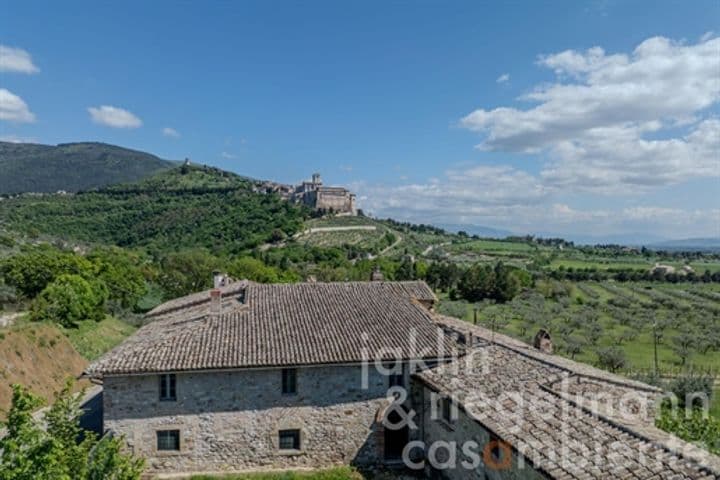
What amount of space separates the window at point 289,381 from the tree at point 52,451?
838 cm

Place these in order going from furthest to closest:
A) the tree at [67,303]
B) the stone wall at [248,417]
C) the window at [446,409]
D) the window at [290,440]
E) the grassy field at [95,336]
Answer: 1. the tree at [67,303]
2. the grassy field at [95,336]
3. the window at [290,440]
4. the stone wall at [248,417]
5. the window at [446,409]

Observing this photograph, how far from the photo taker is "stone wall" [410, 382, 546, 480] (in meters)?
11.6

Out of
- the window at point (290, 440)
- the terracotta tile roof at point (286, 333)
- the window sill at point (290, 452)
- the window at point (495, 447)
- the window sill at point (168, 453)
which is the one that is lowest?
the window sill at point (290, 452)

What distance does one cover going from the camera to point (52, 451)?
696 centimetres

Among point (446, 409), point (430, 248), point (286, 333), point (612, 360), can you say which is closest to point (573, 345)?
point (612, 360)

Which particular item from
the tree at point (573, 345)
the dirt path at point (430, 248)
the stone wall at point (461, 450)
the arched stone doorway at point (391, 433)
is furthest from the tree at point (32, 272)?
the dirt path at point (430, 248)

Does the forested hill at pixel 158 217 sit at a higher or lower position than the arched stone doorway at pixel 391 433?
higher

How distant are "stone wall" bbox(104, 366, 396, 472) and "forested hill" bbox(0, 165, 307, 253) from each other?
7693 centimetres

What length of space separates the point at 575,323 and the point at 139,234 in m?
82.6

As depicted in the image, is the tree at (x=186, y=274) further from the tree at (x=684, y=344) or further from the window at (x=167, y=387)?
the tree at (x=684, y=344)

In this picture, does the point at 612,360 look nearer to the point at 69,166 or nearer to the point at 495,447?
the point at 495,447

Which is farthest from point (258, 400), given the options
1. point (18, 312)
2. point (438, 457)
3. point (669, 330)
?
point (669, 330)

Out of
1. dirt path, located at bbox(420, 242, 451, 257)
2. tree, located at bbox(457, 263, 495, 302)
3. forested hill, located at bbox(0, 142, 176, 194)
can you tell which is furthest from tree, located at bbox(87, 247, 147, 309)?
forested hill, located at bbox(0, 142, 176, 194)

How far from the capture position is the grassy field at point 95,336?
33000 millimetres
